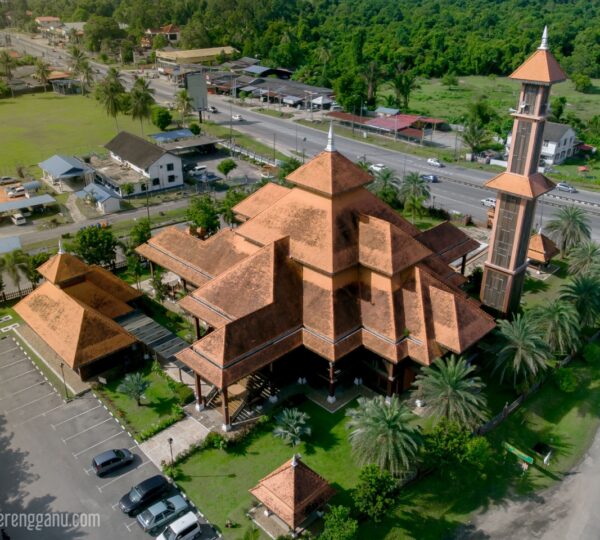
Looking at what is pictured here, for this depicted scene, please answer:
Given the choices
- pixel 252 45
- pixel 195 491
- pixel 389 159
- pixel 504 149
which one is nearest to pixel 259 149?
pixel 389 159

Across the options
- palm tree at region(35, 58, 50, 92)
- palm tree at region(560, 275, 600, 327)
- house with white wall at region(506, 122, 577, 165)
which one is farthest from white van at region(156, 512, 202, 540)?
palm tree at region(35, 58, 50, 92)

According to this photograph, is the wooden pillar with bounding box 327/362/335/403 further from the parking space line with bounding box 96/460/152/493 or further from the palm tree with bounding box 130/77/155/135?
the palm tree with bounding box 130/77/155/135

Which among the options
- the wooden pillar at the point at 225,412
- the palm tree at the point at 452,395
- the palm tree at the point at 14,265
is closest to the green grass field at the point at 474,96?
the palm tree at the point at 14,265

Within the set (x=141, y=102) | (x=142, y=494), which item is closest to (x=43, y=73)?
(x=141, y=102)

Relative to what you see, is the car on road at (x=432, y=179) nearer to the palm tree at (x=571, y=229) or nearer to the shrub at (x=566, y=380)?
the palm tree at (x=571, y=229)

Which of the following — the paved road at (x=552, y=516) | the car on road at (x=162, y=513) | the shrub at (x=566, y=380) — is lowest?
the paved road at (x=552, y=516)

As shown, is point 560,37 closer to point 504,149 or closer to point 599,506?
point 504,149

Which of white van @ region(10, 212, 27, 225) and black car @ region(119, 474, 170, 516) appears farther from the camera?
white van @ region(10, 212, 27, 225)

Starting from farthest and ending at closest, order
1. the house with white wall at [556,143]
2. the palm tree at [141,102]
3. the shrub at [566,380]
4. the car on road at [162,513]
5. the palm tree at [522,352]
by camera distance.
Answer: the palm tree at [141,102] < the house with white wall at [556,143] < the shrub at [566,380] < the palm tree at [522,352] < the car on road at [162,513]
